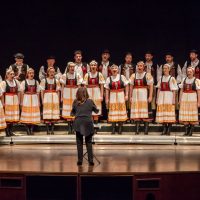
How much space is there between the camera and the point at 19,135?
39.0 ft

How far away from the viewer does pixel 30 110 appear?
11.9m

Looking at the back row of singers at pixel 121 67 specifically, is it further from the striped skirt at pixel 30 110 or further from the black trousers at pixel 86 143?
the black trousers at pixel 86 143

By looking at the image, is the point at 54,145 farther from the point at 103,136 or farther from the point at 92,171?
the point at 92,171

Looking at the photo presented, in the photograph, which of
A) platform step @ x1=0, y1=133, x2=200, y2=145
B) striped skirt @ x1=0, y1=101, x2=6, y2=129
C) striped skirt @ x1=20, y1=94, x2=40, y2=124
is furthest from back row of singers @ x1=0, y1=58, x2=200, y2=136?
platform step @ x1=0, y1=133, x2=200, y2=145

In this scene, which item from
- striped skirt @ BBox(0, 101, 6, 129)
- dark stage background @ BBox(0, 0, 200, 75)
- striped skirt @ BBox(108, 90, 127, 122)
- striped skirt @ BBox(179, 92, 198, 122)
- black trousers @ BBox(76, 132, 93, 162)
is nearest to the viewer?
black trousers @ BBox(76, 132, 93, 162)

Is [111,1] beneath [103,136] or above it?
above

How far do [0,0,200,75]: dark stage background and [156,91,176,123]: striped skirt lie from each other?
2.69m

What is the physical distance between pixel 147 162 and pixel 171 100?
8.22ft

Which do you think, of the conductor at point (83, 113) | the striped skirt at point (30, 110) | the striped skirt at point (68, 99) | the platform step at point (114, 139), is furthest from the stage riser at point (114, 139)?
the conductor at point (83, 113)

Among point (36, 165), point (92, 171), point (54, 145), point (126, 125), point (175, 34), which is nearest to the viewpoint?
point (92, 171)

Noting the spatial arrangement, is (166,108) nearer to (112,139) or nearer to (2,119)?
(112,139)

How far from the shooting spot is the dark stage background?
1431 cm

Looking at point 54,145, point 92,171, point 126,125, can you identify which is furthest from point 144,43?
point 92,171

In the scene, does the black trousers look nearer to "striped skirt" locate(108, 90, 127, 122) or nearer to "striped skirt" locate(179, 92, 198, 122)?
"striped skirt" locate(108, 90, 127, 122)
